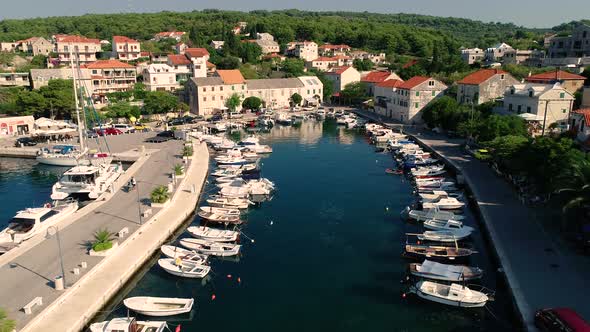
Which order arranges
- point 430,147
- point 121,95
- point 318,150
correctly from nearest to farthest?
point 430,147, point 318,150, point 121,95

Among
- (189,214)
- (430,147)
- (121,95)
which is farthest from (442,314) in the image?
(121,95)

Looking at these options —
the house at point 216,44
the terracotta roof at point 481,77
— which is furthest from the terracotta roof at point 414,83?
the house at point 216,44

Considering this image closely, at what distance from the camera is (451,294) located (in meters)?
25.3

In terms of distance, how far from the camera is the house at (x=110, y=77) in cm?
9593

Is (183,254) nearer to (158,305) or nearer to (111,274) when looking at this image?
(111,274)

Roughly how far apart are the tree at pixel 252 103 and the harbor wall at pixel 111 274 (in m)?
59.2

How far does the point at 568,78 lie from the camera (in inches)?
2549

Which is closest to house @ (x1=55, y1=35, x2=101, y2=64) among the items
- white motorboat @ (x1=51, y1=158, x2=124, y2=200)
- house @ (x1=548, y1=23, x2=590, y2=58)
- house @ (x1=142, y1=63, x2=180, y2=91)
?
house @ (x1=142, y1=63, x2=180, y2=91)

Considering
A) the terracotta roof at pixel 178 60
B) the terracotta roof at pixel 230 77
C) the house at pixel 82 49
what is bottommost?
the terracotta roof at pixel 230 77

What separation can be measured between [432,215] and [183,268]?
66.5ft

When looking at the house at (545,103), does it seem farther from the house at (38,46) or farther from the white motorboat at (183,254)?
the house at (38,46)

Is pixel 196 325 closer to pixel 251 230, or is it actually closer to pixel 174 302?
pixel 174 302

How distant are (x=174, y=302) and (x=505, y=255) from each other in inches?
772

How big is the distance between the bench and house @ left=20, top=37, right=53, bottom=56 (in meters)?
133
